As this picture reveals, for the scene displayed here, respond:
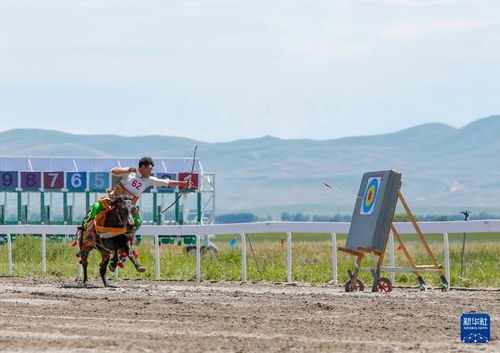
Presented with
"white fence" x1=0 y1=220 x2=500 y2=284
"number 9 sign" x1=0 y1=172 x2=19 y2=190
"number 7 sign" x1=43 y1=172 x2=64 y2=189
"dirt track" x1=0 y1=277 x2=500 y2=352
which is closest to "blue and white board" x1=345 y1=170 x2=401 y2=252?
"dirt track" x1=0 y1=277 x2=500 y2=352

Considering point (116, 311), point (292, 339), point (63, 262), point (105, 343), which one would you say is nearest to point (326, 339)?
point (292, 339)

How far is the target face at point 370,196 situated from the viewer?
19.2 meters

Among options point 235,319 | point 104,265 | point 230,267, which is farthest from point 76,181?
point 235,319

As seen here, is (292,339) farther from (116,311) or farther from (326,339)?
(116,311)

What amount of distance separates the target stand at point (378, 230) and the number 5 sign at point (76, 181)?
40416 millimetres

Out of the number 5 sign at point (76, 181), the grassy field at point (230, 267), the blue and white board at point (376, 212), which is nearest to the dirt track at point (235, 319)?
the blue and white board at point (376, 212)

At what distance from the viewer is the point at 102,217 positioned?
786 inches

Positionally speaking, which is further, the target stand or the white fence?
the white fence

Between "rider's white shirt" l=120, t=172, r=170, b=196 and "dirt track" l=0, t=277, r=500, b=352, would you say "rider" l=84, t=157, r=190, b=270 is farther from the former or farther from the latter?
"dirt track" l=0, t=277, r=500, b=352

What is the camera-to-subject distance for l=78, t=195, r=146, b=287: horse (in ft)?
64.4

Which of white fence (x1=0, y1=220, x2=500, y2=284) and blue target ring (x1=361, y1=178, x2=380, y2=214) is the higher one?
blue target ring (x1=361, y1=178, x2=380, y2=214)

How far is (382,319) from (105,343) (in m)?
3.55

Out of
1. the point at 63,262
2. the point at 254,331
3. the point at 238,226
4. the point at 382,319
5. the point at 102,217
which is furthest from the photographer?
the point at 63,262

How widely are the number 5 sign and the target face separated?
40.3 meters
